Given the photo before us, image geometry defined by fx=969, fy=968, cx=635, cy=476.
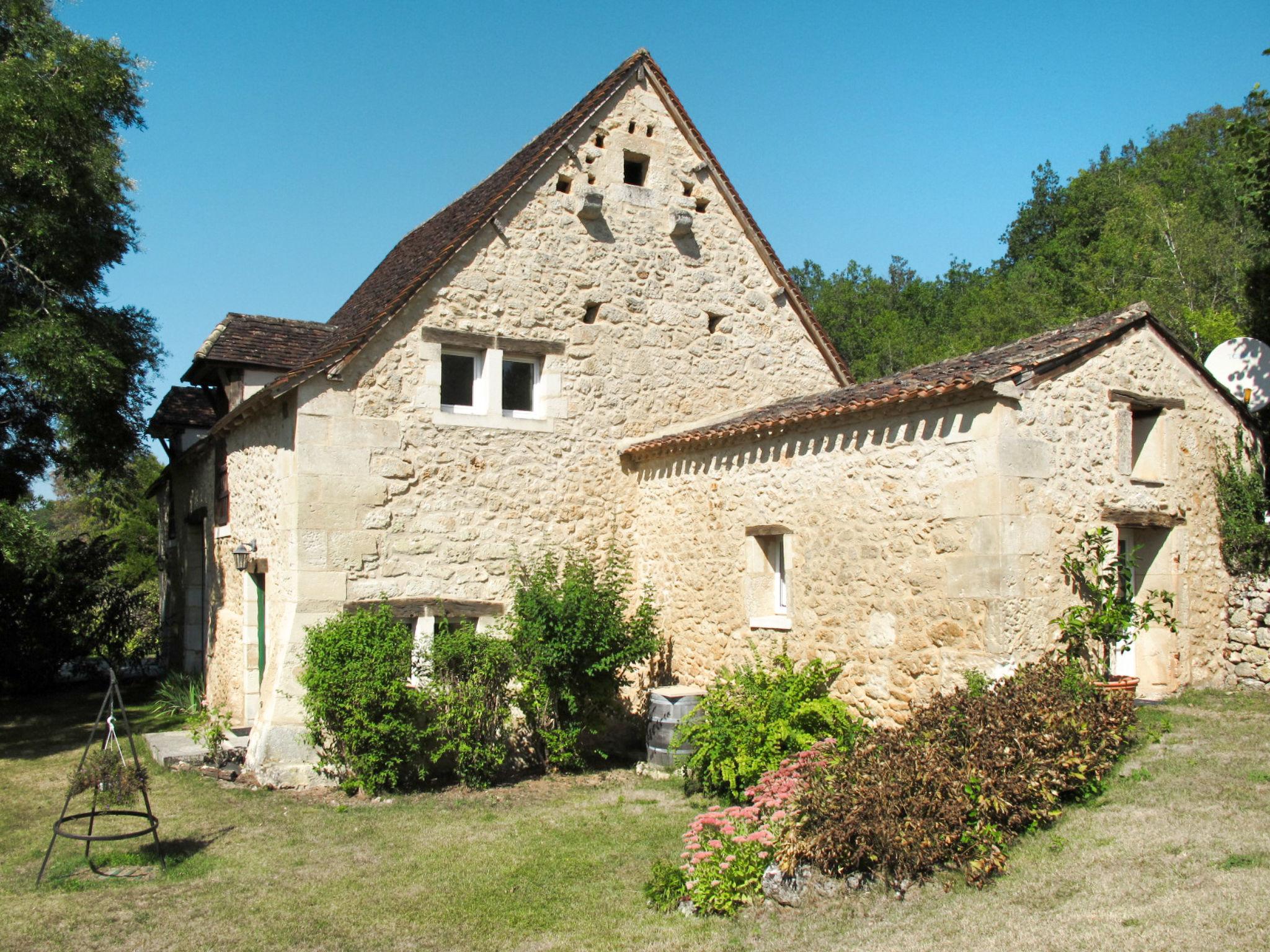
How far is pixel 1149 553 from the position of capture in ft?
31.8

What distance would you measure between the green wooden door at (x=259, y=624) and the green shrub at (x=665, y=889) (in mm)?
6900

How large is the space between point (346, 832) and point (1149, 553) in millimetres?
8117

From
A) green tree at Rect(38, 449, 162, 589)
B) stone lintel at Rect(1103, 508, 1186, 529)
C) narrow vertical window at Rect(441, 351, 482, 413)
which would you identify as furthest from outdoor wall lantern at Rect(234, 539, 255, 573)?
green tree at Rect(38, 449, 162, 589)

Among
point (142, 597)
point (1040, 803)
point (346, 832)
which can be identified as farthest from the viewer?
point (142, 597)

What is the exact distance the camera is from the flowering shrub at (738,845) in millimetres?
6543

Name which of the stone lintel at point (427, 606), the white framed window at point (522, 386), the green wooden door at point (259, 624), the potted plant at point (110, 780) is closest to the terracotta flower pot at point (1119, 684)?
the stone lintel at point (427, 606)

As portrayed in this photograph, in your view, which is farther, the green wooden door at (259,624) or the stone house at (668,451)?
the green wooden door at (259,624)

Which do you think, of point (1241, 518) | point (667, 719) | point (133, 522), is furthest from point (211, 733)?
point (133, 522)

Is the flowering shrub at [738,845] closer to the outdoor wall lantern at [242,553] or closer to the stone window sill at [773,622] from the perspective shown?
the stone window sill at [773,622]

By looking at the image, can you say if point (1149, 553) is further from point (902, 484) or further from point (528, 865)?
point (528, 865)

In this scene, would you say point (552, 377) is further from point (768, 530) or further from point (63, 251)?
point (63, 251)

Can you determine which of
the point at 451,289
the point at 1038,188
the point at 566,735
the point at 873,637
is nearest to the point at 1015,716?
the point at 873,637

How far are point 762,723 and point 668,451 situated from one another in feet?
13.0

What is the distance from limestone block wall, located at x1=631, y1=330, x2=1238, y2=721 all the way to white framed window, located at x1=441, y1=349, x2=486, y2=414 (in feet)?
9.26
